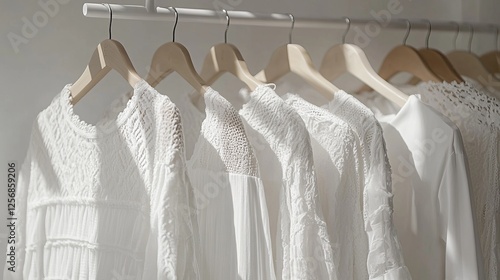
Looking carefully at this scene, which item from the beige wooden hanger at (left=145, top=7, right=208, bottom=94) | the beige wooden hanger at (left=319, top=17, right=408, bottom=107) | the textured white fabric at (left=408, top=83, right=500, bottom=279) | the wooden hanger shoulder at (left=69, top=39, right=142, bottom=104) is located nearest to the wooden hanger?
the textured white fabric at (left=408, top=83, right=500, bottom=279)

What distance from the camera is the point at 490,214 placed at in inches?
59.2

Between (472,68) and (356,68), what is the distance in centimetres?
36

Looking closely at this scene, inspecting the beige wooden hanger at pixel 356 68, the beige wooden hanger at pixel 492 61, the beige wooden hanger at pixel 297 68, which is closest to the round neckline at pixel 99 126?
the beige wooden hanger at pixel 297 68

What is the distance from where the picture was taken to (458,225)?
1.37 m

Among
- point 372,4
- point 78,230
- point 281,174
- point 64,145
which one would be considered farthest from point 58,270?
point 372,4

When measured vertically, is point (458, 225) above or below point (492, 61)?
below

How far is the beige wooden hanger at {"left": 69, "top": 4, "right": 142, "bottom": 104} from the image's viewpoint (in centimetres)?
131

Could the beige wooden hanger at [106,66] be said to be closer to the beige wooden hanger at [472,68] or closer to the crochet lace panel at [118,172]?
the crochet lace panel at [118,172]

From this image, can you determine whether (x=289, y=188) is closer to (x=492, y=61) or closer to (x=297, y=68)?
(x=297, y=68)

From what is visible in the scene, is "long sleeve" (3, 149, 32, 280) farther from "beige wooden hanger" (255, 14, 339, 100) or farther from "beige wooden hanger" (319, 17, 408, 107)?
"beige wooden hanger" (319, 17, 408, 107)

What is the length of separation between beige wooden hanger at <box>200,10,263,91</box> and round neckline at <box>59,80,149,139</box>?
201mm

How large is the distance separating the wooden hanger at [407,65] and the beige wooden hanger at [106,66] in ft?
1.90

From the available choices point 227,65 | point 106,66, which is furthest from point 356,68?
point 106,66

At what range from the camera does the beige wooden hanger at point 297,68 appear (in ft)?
4.69
